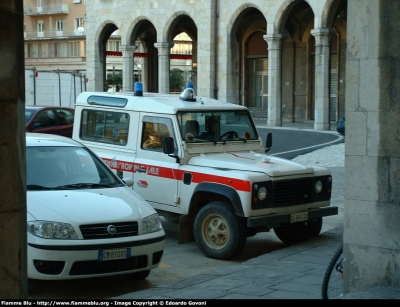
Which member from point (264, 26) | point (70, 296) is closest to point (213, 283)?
point (70, 296)

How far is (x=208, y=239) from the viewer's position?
995 cm

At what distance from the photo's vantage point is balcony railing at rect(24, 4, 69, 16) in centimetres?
8525

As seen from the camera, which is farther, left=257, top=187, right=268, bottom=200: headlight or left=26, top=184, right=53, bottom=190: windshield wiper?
left=257, top=187, right=268, bottom=200: headlight

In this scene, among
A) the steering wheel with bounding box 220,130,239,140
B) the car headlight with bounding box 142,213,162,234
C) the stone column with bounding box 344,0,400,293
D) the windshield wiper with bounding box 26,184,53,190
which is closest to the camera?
the stone column with bounding box 344,0,400,293

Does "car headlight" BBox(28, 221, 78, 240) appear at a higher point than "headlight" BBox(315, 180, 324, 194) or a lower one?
lower

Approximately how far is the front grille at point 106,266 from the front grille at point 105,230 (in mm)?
261

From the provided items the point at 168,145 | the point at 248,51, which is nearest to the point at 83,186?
the point at 168,145

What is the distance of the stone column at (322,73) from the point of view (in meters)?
31.5

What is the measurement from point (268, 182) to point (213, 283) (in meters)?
2.03

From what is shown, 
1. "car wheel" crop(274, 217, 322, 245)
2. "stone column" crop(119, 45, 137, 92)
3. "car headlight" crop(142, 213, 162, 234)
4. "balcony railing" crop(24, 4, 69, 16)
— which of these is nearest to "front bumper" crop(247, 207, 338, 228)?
"car wheel" crop(274, 217, 322, 245)

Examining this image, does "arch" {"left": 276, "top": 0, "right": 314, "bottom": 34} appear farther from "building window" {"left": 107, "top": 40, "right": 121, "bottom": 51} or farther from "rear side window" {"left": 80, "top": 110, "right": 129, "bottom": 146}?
"building window" {"left": 107, "top": 40, "right": 121, "bottom": 51}

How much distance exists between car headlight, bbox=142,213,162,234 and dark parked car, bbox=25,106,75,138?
1305cm

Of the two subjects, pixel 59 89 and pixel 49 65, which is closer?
pixel 59 89

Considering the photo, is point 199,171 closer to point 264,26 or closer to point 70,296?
point 70,296
